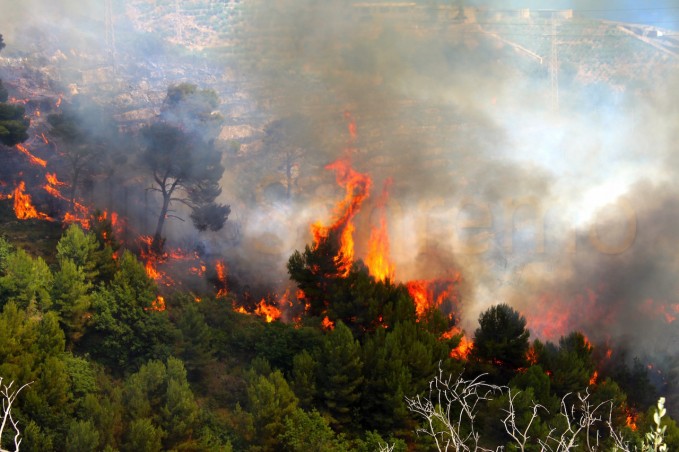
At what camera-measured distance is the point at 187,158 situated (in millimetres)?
45000

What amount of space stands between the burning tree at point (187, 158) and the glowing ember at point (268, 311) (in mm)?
4982

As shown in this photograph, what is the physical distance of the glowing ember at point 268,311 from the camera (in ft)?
149

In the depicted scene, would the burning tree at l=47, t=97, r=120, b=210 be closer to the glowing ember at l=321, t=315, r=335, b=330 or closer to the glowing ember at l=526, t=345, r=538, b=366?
the glowing ember at l=321, t=315, r=335, b=330

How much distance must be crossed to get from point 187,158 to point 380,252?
510 inches

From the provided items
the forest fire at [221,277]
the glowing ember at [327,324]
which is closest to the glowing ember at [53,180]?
the forest fire at [221,277]

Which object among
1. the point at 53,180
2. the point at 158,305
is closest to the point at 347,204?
the point at 158,305

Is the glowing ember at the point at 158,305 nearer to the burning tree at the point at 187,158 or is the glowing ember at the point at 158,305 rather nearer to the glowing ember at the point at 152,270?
the glowing ember at the point at 152,270

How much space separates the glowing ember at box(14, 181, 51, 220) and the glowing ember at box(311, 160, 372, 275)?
1560cm

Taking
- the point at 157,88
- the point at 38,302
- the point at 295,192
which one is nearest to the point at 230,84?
the point at 157,88

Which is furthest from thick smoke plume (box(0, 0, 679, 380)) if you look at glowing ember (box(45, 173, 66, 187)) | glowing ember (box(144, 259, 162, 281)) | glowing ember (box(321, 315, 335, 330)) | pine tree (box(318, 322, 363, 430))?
pine tree (box(318, 322, 363, 430))

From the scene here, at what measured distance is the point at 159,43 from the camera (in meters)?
56.1

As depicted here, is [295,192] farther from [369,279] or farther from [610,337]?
[610,337]

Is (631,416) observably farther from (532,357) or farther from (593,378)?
(532,357)

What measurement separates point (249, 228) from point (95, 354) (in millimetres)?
16867
